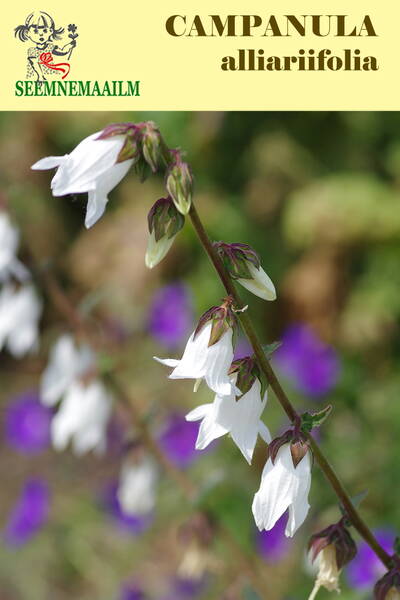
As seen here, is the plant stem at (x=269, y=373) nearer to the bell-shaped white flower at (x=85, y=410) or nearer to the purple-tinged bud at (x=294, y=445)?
the purple-tinged bud at (x=294, y=445)

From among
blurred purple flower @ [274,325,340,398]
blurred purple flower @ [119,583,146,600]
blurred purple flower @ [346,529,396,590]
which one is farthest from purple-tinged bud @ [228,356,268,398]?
blurred purple flower @ [274,325,340,398]

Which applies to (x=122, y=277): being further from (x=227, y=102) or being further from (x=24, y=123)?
(x=227, y=102)

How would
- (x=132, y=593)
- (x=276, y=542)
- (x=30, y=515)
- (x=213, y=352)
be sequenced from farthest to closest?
(x=30, y=515)
(x=276, y=542)
(x=132, y=593)
(x=213, y=352)

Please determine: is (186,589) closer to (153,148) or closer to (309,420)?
(309,420)

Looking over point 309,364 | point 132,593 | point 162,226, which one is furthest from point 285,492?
point 309,364

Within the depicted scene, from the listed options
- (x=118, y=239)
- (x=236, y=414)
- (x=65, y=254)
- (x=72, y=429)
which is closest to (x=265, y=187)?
(x=118, y=239)

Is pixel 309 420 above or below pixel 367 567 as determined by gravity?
above
